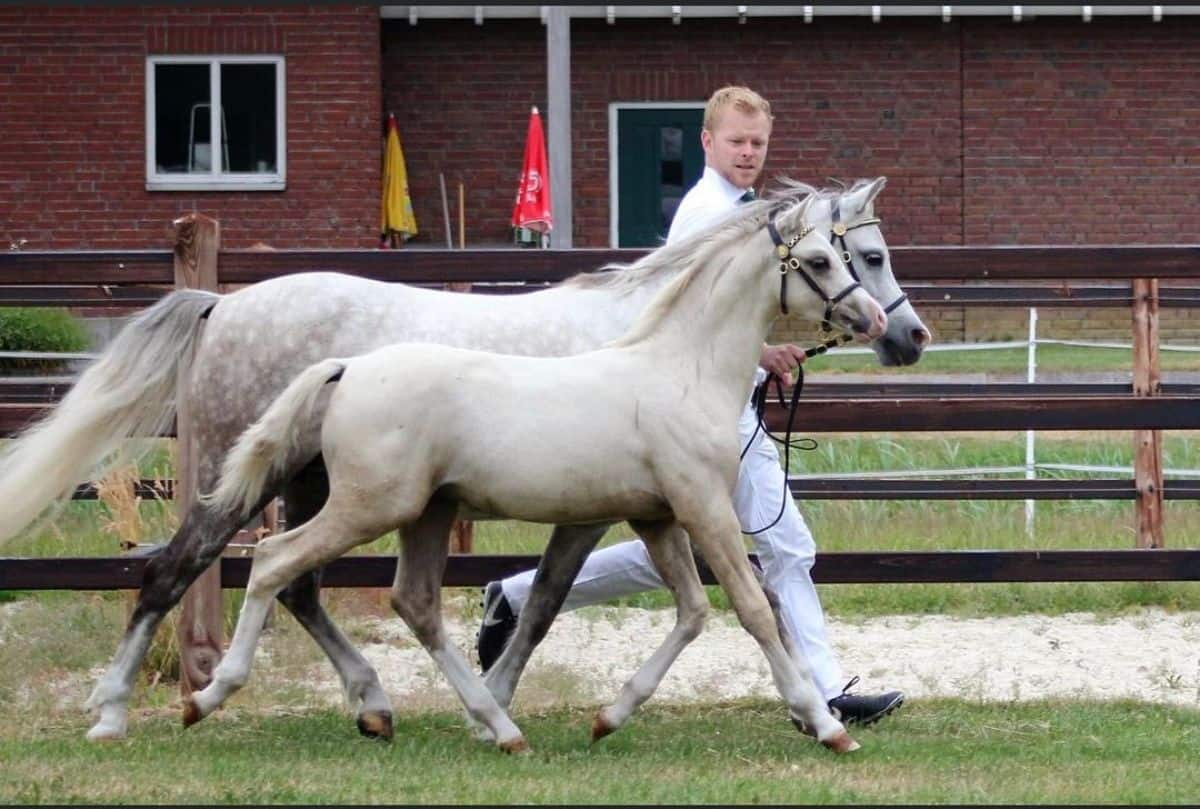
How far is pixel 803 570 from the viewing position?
609 cm

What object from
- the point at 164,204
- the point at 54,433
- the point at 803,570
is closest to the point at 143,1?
the point at 164,204

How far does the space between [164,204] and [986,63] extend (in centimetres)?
856

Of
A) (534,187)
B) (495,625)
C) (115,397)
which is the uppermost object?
(534,187)

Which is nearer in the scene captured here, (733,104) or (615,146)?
(733,104)

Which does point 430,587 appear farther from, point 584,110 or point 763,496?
point 584,110

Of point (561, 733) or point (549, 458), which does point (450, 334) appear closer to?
point (549, 458)

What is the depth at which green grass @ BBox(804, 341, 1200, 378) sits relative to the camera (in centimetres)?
1631

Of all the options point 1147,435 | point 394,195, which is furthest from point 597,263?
point 394,195

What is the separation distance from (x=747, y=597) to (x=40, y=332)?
11365mm

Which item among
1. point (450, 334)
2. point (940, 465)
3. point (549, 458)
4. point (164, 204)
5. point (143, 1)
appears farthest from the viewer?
point (164, 204)

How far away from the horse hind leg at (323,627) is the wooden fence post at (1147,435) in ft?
16.0

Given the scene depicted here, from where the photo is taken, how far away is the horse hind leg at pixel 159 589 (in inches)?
231

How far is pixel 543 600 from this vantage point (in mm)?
5957

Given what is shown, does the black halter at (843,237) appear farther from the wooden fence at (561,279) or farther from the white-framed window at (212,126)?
the white-framed window at (212,126)
